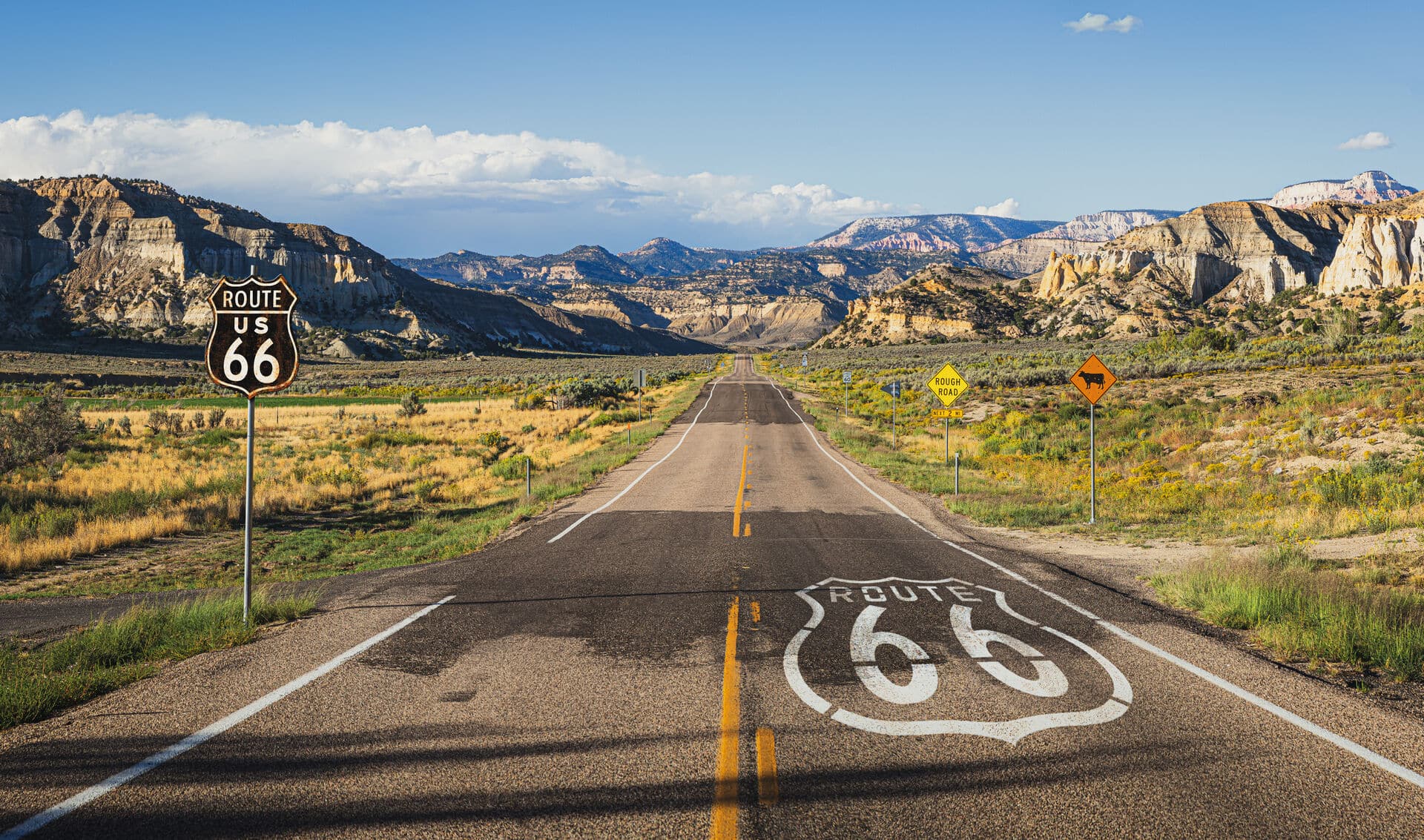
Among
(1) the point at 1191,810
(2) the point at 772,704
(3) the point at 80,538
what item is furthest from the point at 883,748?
(3) the point at 80,538

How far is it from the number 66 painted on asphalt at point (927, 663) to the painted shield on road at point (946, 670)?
12 mm

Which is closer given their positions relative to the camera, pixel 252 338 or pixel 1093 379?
pixel 252 338

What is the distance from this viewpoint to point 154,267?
145 m

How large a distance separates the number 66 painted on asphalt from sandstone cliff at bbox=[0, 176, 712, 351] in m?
145

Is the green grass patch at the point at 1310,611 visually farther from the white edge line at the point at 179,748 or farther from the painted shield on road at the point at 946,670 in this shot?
the white edge line at the point at 179,748

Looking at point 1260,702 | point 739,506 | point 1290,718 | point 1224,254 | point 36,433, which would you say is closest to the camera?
point 1290,718

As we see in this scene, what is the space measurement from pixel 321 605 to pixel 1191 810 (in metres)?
8.21

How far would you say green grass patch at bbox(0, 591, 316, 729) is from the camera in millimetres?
5449

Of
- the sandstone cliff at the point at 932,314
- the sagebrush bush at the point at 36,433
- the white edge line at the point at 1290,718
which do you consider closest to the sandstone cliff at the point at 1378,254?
the sandstone cliff at the point at 932,314

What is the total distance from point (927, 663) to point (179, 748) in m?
5.13

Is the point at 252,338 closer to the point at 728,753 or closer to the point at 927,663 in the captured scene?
the point at 728,753

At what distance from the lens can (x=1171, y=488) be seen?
55.6 ft

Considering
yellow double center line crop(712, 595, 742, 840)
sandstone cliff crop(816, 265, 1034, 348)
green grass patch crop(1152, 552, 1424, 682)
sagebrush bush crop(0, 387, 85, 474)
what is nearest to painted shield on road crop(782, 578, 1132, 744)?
yellow double center line crop(712, 595, 742, 840)

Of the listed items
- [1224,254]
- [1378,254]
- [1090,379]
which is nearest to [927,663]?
[1090,379]
